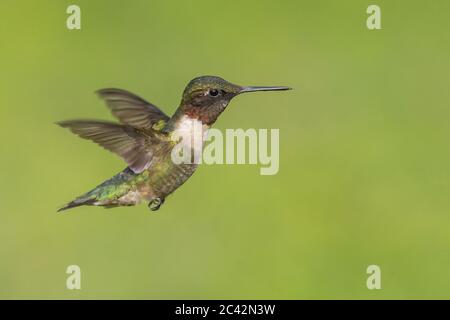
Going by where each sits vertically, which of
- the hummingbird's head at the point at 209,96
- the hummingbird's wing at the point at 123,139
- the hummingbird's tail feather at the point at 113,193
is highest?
the hummingbird's head at the point at 209,96

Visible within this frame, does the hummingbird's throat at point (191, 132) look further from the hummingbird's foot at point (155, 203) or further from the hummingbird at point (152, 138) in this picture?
the hummingbird's foot at point (155, 203)

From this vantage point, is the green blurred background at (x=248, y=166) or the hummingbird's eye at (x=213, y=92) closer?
the hummingbird's eye at (x=213, y=92)

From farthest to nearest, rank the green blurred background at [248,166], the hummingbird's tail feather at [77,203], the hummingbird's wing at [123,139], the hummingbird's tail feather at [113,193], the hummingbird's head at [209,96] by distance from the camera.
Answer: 1. the green blurred background at [248,166]
2. the hummingbird's tail feather at [113,193]
3. the hummingbird's tail feather at [77,203]
4. the hummingbird's head at [209,96]
5. the hummingbird's wing at [123,139]

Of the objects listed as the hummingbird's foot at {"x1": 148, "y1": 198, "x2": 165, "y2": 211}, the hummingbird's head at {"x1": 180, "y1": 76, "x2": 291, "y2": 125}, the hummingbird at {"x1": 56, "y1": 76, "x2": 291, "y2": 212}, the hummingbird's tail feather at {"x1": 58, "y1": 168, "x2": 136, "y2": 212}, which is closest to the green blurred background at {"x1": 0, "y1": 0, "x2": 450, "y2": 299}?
the hummingbird's tail feather at {"x1": 58, "y1": 168, "x2": 136, "y2": 212}

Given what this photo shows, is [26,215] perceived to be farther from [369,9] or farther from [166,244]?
[369,9]

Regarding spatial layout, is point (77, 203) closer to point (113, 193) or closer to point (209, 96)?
point (113, 193)

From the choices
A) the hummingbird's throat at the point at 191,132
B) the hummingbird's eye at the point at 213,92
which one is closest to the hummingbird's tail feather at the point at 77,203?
the hummingbird's throat at the point at 191,132

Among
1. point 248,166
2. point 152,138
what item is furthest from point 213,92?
point 248,166
